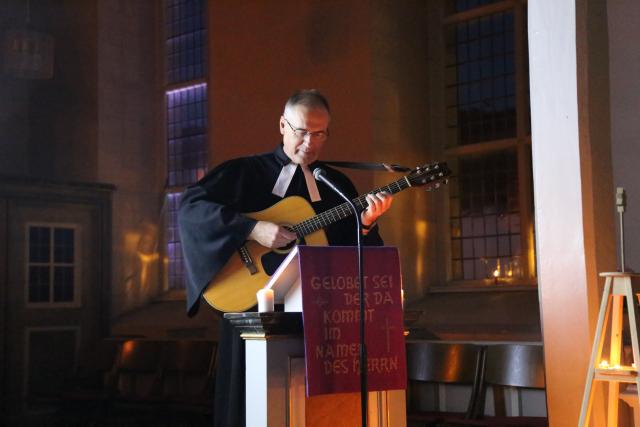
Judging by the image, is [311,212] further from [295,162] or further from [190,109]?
[190,109]

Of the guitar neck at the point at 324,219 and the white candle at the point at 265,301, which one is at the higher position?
the guitar neck at the point at 324,219

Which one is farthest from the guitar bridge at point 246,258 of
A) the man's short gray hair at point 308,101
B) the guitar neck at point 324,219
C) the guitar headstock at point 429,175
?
the guitar headstock at point 429,175

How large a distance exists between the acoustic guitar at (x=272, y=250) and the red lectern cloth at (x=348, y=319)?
393 mm

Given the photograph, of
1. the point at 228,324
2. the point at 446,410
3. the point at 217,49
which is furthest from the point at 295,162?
the point at 217,49

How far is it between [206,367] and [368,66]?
2.50 meters

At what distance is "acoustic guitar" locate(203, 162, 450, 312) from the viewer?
320cm

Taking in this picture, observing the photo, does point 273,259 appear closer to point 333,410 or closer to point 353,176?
point 333,410

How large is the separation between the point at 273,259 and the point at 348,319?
603 mm

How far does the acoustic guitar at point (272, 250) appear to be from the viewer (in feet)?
10.5

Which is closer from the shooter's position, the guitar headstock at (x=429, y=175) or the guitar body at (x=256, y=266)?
the guitar body at (x=256, y=266)

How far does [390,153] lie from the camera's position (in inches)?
256

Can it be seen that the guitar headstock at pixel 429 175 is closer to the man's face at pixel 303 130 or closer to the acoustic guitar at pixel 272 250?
the acoustic guitar at pixel 272 250

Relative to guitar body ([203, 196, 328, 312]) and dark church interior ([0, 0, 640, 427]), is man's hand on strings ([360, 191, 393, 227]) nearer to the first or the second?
guitar body ([203, 196, 328, 312])

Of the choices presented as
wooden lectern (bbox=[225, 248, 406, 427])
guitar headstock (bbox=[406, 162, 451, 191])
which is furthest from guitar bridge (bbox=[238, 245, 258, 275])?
guitar headstock (bbox=[406, 162, 451, 191])
